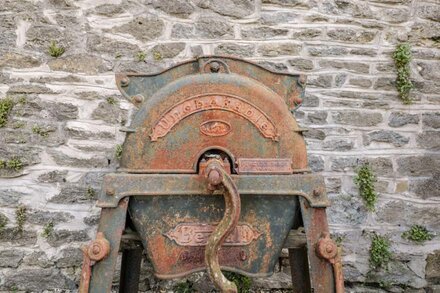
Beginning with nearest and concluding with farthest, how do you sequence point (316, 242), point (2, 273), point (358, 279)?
point (316, 242) → point (2, 273) → point (358, 279)

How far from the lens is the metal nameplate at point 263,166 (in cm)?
173

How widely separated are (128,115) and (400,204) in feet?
6.82

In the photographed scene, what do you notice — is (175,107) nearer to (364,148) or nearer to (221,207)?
(221,207)

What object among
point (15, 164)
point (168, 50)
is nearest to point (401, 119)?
point (168, 50)

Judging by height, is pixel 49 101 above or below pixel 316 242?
above

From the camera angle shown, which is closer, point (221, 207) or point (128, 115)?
point (221, 207)

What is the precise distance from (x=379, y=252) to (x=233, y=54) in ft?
5.82

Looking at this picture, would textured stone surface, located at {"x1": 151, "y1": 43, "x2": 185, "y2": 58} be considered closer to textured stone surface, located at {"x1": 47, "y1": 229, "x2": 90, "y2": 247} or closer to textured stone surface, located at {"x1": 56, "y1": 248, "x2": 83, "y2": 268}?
textured stone surface, located at {"x1": 47, "y1": 229, "x2": 90, "y2": 247}

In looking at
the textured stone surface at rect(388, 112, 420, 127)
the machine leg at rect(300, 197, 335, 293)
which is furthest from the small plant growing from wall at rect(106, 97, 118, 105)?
the textured stone surface at rect(388, 112, 420, 127)

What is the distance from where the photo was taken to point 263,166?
173 centimetres

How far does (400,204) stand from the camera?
10.1 ft

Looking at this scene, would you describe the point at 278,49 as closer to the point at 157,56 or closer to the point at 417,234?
the point at 157,56

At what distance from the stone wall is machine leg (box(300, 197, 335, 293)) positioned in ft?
4.53

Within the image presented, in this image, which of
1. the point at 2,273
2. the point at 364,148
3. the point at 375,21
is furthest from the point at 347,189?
the point at 2,273
